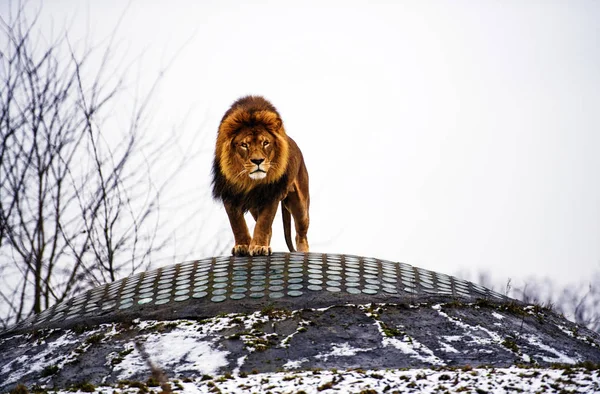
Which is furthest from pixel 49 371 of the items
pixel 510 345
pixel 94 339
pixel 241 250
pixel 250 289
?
pixel 510 345

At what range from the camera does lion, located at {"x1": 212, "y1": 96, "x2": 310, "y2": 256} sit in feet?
22.0

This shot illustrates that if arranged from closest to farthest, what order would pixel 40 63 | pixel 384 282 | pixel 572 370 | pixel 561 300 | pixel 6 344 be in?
1. pixel 572 370
2. pixel 6 344
3. pixel 384 282
4. pixel 40 63
5. pixel 561 300

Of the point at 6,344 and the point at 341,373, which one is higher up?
the point at 341,373

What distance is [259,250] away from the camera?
693 cm

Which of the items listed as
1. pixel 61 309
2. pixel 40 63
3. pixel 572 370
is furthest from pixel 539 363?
pixel 40 63

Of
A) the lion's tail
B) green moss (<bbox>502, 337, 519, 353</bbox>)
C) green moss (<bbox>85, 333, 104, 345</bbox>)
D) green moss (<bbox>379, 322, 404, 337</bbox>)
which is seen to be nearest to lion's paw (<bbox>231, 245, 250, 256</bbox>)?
the lion's tail

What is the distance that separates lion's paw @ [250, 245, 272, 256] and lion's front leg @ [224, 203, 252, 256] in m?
0.05

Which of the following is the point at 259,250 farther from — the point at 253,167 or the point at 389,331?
the point at 389,331

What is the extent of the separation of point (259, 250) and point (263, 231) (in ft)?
0.67

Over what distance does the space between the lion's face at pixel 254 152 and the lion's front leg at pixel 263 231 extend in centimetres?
38

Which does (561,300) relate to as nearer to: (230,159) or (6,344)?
(230,159)

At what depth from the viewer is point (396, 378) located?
13.8 ft

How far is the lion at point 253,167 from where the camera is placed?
670 centimetres

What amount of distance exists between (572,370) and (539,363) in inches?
39.5
